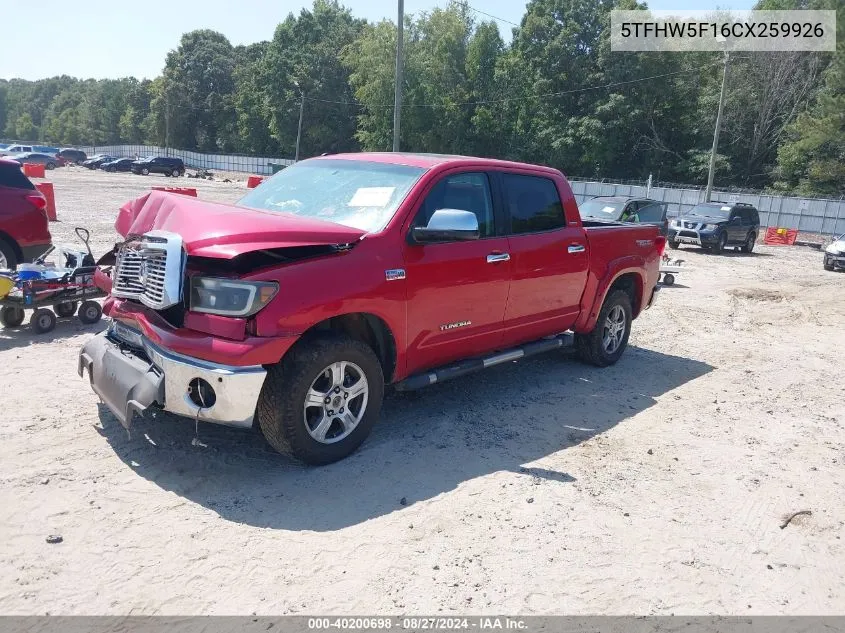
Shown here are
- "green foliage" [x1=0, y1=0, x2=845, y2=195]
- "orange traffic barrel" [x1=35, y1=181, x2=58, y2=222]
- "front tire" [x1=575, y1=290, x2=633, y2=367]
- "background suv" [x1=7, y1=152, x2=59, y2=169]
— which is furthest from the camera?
"background suv" [x1=7, y1=152, x2=59, y2=169]

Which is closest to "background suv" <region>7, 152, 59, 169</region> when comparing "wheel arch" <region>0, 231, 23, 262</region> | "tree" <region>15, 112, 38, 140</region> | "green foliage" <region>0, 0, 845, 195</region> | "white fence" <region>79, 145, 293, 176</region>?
"white fence" <region>79, 145, 293, 176</region>

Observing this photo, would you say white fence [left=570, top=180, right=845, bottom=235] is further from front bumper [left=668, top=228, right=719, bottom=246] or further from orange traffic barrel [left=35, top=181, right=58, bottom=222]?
orange traffic barrel [left=35, top=181, right=58, bottom=222]

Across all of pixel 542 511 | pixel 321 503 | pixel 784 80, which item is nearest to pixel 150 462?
pixel 321 503

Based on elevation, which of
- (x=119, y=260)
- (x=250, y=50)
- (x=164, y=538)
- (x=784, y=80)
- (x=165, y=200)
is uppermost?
(x=250, y=50)

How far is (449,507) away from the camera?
4047 mm

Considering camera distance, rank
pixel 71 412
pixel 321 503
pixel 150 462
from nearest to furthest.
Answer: pixel 321 503
pixel 150 462
pixel 71 412

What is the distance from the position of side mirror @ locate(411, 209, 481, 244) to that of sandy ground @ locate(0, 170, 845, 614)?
149cm

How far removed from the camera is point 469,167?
5293 mm

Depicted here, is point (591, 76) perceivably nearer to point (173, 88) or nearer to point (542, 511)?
point (542, 511)

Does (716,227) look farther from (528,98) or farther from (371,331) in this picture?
(528,98)

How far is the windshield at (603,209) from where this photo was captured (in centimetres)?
1770

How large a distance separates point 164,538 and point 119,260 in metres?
1.92

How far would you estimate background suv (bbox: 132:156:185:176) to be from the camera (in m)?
54.0

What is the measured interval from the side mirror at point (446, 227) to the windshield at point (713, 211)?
65.5 ft
